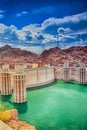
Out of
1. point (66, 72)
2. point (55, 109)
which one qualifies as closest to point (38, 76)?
point (66, 72)

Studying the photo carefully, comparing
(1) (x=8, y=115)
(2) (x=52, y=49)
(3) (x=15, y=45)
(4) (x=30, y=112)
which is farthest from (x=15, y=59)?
(1) (x=8, y=115)

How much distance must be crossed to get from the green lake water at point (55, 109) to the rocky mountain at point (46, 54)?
524 millimetres

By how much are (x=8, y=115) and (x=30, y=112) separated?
60 centimetres

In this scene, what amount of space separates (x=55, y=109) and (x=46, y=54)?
884 mm

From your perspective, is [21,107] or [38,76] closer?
[21,107]

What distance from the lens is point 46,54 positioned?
3490 mm

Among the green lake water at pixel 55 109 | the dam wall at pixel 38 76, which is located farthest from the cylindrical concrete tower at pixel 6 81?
the green lake water at pixel 55 109

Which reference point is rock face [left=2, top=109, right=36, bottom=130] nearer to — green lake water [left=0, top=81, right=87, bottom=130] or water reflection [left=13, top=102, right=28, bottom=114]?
green lake water [left=0, top=81, right=87, bottom=130]

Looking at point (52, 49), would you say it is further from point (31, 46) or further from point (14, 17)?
point (14, 17)

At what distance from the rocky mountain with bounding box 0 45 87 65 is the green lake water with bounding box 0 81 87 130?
20.6 inches

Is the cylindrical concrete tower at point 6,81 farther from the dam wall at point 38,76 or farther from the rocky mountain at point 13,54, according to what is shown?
the rocky mountain at point 13,54

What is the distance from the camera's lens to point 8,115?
8.64 feet

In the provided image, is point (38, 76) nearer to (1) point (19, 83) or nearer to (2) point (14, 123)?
(1) point (19, 83)

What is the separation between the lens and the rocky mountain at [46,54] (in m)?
3.43
